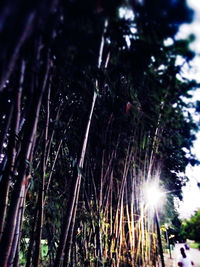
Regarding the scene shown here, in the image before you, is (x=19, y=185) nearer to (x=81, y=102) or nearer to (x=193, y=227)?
(x=81, y=102)

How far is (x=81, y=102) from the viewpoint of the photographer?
253cm

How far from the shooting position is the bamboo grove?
876 millimetres

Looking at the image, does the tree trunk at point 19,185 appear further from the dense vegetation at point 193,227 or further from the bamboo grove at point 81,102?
the dense vegetation at point 193,227

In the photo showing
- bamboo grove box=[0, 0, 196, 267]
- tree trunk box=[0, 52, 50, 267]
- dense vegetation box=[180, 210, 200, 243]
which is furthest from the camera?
dense vegetation box=[180, 210, 200, 243]

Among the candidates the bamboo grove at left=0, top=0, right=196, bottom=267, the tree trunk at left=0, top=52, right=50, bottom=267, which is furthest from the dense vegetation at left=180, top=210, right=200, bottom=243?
the tree trunk at left=0, top=52, right=50, bottom=267

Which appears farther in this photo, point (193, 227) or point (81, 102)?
point (193, 227)

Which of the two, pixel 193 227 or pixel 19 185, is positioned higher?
pixel 193 227

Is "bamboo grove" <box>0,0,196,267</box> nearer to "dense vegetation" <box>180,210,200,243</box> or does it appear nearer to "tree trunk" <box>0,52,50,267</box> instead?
"tree trunk" <box>0,52,50,267</box>

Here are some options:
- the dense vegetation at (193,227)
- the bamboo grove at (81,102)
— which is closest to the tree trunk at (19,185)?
the bamboo grove at (81,102)

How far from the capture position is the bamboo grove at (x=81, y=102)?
88 centimetres

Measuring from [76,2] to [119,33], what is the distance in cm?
61

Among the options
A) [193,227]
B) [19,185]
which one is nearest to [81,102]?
[19,185]

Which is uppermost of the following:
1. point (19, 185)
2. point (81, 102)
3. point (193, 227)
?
point (81, 102)

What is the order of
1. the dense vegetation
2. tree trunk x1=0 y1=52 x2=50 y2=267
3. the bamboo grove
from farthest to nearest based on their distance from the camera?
the dense vegetation < tree trunk x1=0 y1=52 x2=50 y2=267 < the bamboo grove
